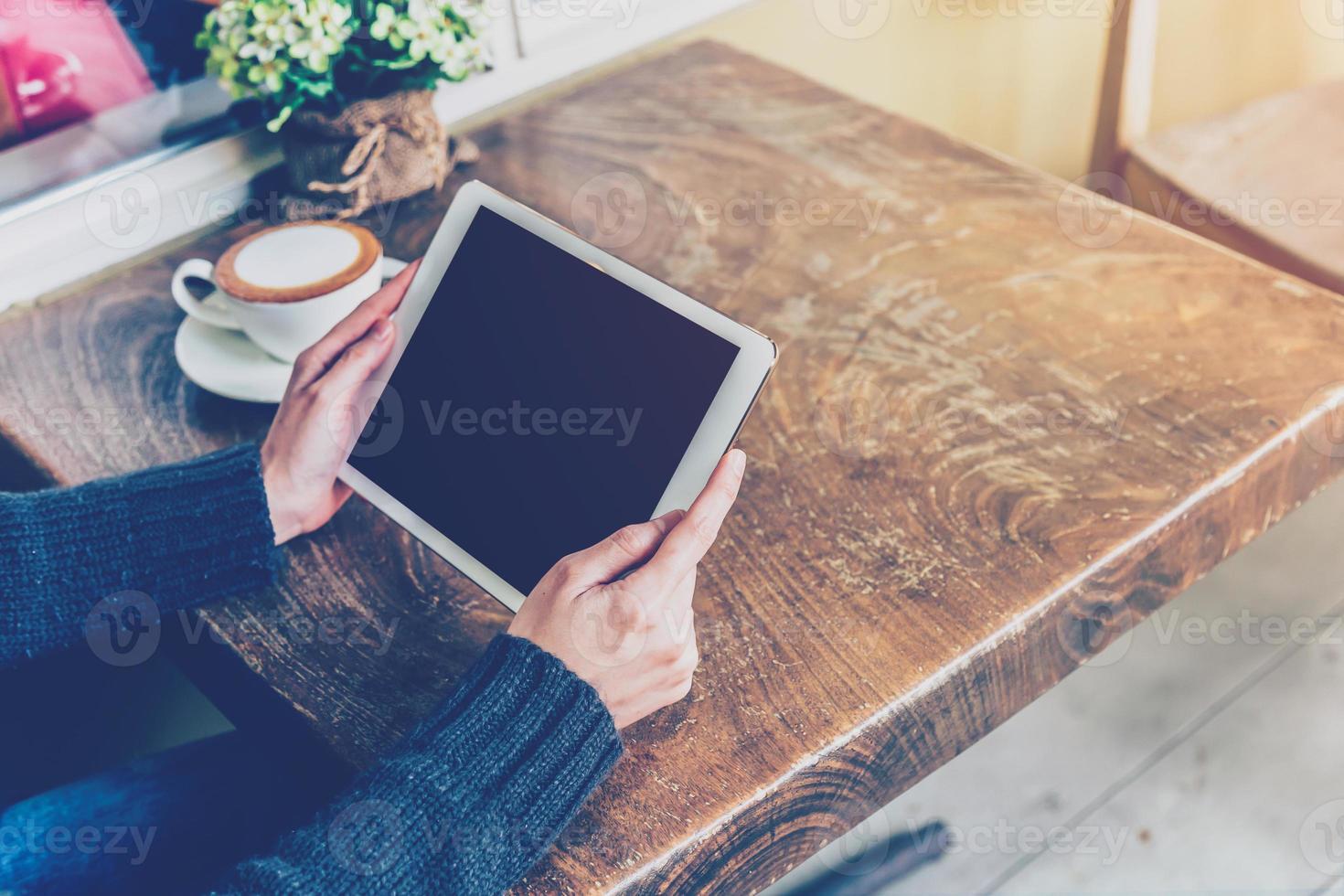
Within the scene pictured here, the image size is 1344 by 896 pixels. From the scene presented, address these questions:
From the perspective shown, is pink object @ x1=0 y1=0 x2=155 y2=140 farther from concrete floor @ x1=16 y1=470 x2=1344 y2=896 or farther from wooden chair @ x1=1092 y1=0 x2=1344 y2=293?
wooden chair @ x1=1092 y1=0 x2=1344 y2=293

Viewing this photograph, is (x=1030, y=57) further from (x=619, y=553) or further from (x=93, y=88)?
(x=619, y=553)

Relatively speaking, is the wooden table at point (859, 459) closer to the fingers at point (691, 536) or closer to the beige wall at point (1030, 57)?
the fingers at point (691, 536)

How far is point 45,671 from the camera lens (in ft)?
3.62

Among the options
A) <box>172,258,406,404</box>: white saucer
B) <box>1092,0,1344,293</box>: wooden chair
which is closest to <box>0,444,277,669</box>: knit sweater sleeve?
<box>172,258,406,404</box>: white saucer

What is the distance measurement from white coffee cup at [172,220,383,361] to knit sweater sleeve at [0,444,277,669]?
153mm

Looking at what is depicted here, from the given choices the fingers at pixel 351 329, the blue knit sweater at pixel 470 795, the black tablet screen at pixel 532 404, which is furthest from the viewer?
the fingers at pixel 351 329

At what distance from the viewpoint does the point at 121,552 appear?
79cm

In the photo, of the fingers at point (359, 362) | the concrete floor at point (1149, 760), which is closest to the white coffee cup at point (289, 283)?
the fingers at point (359, 362)

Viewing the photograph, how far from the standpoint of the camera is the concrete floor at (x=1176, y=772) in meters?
1.38

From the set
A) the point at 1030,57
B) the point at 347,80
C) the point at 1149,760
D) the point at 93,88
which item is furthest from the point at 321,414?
the point at 1030,57

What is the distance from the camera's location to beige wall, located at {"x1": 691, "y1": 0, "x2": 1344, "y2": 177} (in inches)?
70.4

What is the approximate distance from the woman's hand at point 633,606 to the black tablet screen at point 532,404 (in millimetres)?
47

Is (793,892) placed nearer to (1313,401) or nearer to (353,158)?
(1313,401)

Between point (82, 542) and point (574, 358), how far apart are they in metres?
0.38
